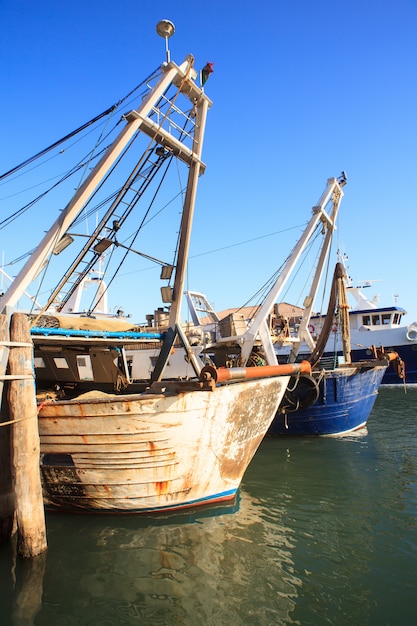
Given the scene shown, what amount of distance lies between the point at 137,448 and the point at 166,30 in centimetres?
934

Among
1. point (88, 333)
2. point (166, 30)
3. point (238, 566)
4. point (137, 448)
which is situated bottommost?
point (238, 566)

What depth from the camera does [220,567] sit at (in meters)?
5.56

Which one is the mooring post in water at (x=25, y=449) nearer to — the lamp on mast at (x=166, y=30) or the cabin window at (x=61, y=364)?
the cabin window at (x=61, y=364)

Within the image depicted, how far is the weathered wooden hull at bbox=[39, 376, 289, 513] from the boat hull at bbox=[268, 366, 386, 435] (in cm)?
795

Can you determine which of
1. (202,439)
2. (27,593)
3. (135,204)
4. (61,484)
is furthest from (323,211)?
(27,593)

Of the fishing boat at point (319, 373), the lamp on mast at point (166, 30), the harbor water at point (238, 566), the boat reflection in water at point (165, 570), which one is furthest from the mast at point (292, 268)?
the lamp on mast at point (166, 30)

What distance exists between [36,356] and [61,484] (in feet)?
18.0

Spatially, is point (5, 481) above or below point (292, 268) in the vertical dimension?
below

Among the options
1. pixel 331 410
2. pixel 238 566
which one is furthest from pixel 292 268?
pixel 238 566

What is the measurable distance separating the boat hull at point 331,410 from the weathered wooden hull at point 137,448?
795 centimetres

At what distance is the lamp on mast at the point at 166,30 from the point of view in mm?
8659

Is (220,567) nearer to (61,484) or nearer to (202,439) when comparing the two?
(202,439)

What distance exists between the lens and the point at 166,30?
8.75 metres

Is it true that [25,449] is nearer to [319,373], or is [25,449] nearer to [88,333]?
[88,333]
